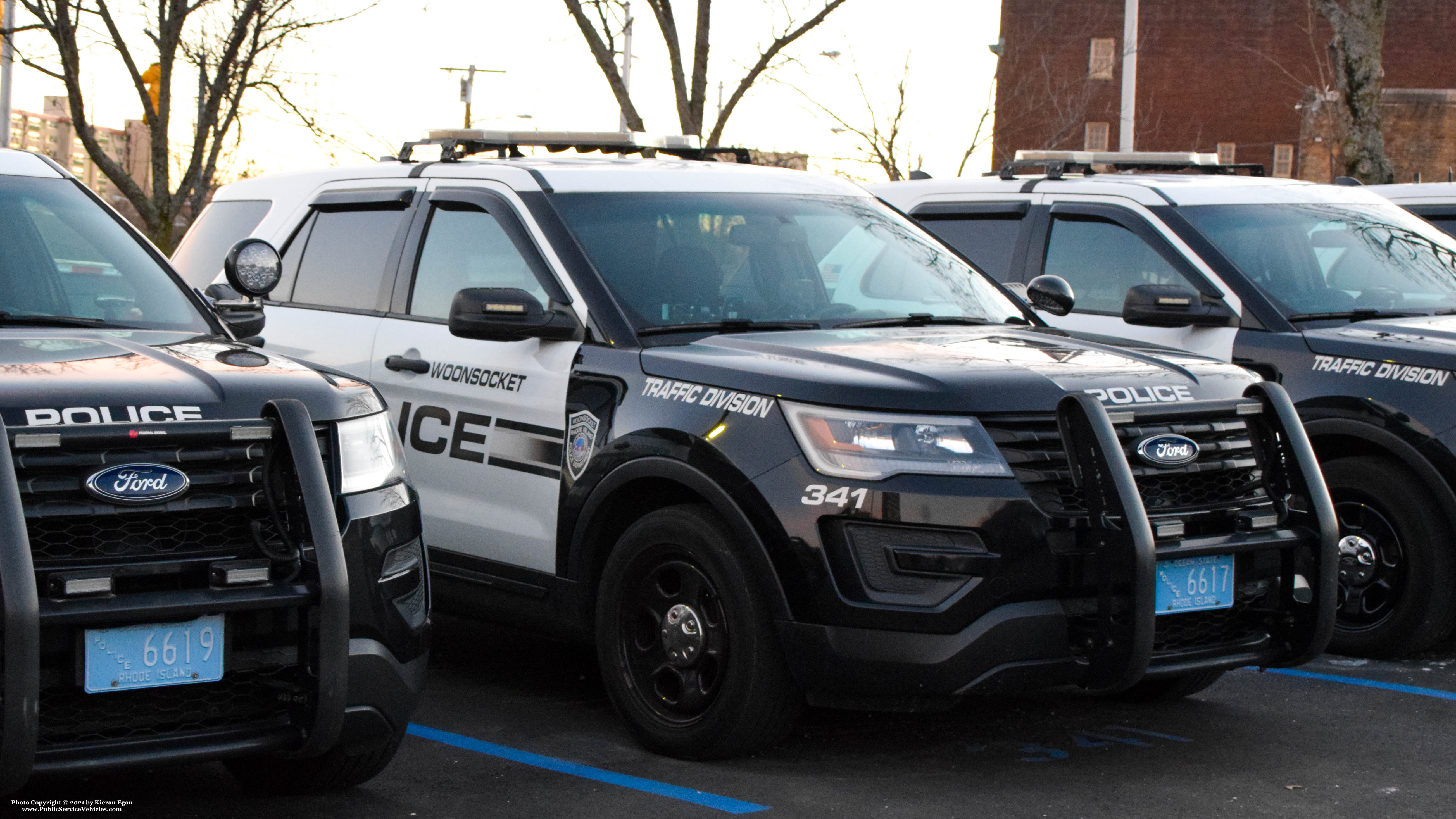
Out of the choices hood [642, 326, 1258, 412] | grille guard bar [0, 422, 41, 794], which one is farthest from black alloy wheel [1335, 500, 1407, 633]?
grille guard bar [0, 422, 41, 794]

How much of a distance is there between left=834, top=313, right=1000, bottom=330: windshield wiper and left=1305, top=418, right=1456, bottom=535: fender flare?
5.03 feet

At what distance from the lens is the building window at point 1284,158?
184ft

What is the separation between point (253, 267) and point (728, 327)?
1.53 metres

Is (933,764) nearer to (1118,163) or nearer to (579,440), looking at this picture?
(579,440)

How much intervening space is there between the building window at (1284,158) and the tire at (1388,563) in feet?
168

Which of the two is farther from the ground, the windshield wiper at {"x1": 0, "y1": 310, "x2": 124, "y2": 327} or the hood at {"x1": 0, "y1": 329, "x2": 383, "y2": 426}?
the windshield wiper at {"x1": 0, "y1": 310, "x2": 124, "y2": 327}

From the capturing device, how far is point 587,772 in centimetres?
515

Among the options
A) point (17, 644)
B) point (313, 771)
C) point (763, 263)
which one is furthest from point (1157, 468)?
point (17, 644)

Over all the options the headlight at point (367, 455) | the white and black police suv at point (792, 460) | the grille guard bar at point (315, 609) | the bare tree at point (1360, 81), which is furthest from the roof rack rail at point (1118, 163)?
the bare tree at point (1360, 81)

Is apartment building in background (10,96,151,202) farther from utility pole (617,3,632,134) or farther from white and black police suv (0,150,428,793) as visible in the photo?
white and black police suv (0,150,428,793)

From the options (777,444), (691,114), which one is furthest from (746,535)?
(691,114)

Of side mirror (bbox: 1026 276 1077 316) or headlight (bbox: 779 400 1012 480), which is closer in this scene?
headlight (bbox: 779 400 1012 480)

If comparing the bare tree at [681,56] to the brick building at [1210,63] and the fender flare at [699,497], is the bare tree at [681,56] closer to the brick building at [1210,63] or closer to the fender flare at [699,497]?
the fender flare at [699,497]

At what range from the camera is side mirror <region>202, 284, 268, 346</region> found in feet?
18.0
